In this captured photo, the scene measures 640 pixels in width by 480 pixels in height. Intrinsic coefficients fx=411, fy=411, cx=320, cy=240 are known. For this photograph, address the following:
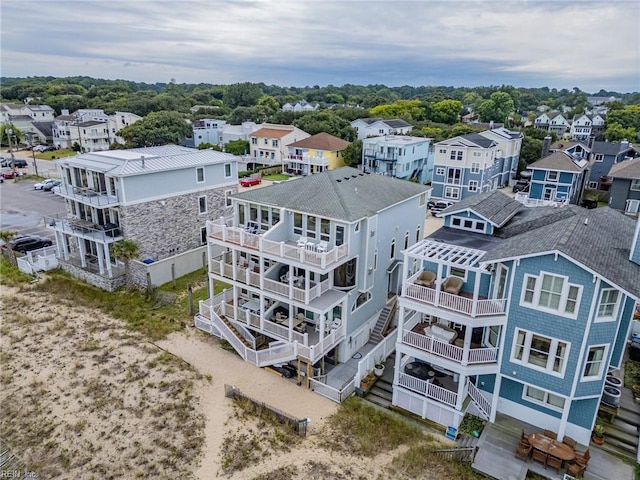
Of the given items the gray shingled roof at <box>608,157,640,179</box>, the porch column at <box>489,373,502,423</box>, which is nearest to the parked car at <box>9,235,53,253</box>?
the porch column at <box>489,373,502,423</box>

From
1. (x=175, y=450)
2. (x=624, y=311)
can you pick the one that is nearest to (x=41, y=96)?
(x=175, y=450)

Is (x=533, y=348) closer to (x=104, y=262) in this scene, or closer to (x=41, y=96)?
(x=104, y=262)

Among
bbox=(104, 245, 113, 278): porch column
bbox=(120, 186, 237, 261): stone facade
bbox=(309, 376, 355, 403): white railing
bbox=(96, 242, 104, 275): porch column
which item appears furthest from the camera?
bbox=(96, 242, 104, 275): porch column

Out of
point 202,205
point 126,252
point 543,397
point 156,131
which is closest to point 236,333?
point 126,252

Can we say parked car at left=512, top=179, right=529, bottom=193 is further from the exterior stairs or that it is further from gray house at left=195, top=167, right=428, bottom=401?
the exterior stairs

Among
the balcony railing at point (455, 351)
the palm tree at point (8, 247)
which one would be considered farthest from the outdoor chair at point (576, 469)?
the palm tree at point (8, 247)

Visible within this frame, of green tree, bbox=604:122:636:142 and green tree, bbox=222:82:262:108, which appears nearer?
green tree, bbox=604:122:636:142
